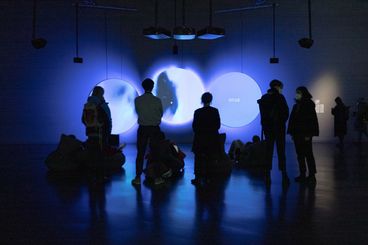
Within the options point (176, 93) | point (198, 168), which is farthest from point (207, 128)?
point (176, 93)

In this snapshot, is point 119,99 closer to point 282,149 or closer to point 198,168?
point 198,168

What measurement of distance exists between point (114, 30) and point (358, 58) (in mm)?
7961

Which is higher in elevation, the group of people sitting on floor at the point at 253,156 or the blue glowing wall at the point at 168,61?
the blue glowing wall at the point at 168,61

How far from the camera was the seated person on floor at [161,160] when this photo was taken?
5965 millimetres

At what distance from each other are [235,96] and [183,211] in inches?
342

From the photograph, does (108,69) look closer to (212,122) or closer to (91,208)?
(212,122)

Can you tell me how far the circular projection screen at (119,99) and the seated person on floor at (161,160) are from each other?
6.09 metres

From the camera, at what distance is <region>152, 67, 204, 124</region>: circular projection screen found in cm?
1243

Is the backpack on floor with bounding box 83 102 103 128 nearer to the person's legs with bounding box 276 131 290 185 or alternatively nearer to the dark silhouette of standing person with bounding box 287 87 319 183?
the person's legs with bounding box 276 131 290 185

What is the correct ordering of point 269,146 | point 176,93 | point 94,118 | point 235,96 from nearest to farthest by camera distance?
point 94,118 → point 269,146 → point 176,93 → point 235,96

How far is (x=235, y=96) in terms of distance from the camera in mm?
12664

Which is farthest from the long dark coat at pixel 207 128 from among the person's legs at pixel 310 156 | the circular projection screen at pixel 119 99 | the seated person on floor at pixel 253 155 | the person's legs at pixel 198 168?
the circular projection screen at pixel 119 99

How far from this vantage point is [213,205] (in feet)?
15.1

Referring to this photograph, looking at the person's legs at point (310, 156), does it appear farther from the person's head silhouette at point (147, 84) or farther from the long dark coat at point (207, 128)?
the person's head silhouette at point (147, 84)
